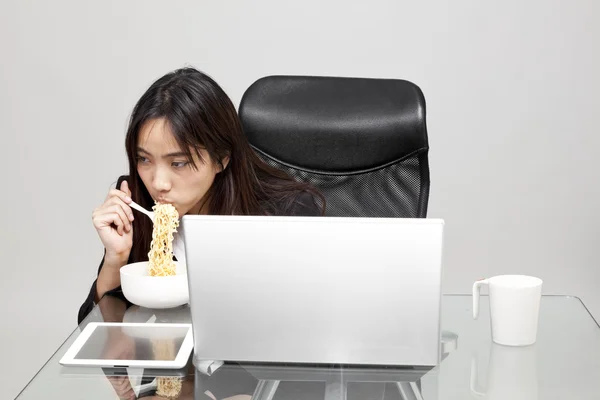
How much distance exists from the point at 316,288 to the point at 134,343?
37 cm

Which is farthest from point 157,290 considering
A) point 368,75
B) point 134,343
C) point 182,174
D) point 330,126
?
point 368,75

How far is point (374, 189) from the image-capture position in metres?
2.37

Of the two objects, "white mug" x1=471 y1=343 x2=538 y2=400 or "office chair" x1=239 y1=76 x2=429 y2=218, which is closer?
"white mug" x1=471 y1=343 x2=538 y2=400

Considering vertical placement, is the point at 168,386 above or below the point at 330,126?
below

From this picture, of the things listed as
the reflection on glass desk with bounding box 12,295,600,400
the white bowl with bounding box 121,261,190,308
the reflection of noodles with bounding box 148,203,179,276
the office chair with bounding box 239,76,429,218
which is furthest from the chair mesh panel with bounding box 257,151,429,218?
the reflection on glass desk with bounding box 12,295,600,400

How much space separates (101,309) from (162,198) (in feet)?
1.18

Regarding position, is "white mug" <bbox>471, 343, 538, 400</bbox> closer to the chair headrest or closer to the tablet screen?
the tablet screen

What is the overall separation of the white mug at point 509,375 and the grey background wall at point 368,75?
8.48ft

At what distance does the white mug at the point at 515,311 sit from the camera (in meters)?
1.49

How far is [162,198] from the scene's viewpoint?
2.03 metres

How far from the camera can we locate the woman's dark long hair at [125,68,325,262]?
6.81ft

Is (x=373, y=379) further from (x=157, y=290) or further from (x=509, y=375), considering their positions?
(x=157, y=290)

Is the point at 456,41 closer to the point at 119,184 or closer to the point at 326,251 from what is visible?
the point at 119,184

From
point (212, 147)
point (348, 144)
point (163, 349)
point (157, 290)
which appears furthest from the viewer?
point (348, 144)
